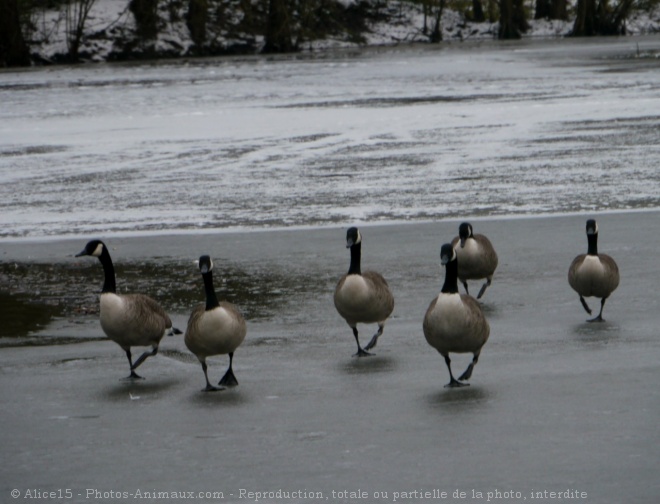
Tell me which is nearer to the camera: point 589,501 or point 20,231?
point 589,501

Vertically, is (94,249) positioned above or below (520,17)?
above

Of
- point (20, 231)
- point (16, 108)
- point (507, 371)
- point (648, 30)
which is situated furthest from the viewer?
point (648, 30)

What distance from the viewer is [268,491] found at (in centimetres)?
517

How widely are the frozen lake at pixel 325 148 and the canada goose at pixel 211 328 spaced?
19.7ft

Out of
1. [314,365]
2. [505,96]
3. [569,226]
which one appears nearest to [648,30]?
[505,96]

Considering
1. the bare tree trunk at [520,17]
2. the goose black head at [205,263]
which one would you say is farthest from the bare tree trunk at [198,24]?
the goose black head at [205,263]

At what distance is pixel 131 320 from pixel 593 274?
302 centimetres

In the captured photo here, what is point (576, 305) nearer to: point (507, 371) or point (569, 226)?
point (507, 371)

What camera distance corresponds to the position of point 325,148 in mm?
19531

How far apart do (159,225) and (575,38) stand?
157 ft

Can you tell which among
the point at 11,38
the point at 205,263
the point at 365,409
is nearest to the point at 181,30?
the point at 11,38

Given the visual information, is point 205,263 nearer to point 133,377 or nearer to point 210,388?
point 210,388

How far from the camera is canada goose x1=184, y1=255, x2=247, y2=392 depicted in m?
6.82

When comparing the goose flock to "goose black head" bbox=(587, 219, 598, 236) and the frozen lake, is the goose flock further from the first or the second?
A: the frozen lake
